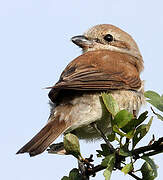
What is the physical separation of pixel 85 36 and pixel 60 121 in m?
2.29

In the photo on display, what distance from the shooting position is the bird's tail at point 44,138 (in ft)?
11.5

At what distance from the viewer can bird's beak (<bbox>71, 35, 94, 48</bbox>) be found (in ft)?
19.7

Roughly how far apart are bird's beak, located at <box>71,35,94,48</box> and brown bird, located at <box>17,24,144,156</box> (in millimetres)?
756

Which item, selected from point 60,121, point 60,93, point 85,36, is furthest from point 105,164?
point 85,36

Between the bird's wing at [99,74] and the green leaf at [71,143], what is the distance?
81 cm

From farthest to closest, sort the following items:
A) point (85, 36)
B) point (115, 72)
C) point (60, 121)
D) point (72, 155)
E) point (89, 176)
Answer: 1. point (85, 36)
2. point (115, 72)
3. point (60, 121)
4. point (89, 176)
5. point (72, 155)

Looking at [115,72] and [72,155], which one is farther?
[115,72]

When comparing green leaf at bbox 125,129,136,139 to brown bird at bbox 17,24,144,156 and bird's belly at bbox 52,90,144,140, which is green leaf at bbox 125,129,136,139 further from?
bird's belly at bbox 52,90,144,140

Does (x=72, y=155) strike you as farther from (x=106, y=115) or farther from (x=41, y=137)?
(x=106, y=115)

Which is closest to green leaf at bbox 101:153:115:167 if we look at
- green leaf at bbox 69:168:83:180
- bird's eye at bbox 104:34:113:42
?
green leaf at bbox 69:168:83:180

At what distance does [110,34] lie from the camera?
20.4 ft

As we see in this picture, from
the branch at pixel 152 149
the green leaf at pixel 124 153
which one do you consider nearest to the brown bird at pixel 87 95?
the green leaf at pixel 124 153

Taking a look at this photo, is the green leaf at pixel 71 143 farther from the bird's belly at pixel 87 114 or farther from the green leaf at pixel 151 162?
the bird's belly at pixel 87 114

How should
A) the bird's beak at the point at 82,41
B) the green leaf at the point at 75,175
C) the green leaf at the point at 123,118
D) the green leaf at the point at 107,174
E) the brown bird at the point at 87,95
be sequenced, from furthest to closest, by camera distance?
the bird's beak at the point at 82,41, the brown bird at the point at 87,95, the green leaf at the point at 75,175, the green leaf at the point at 123,118, the green leaf at the point at 107,174
